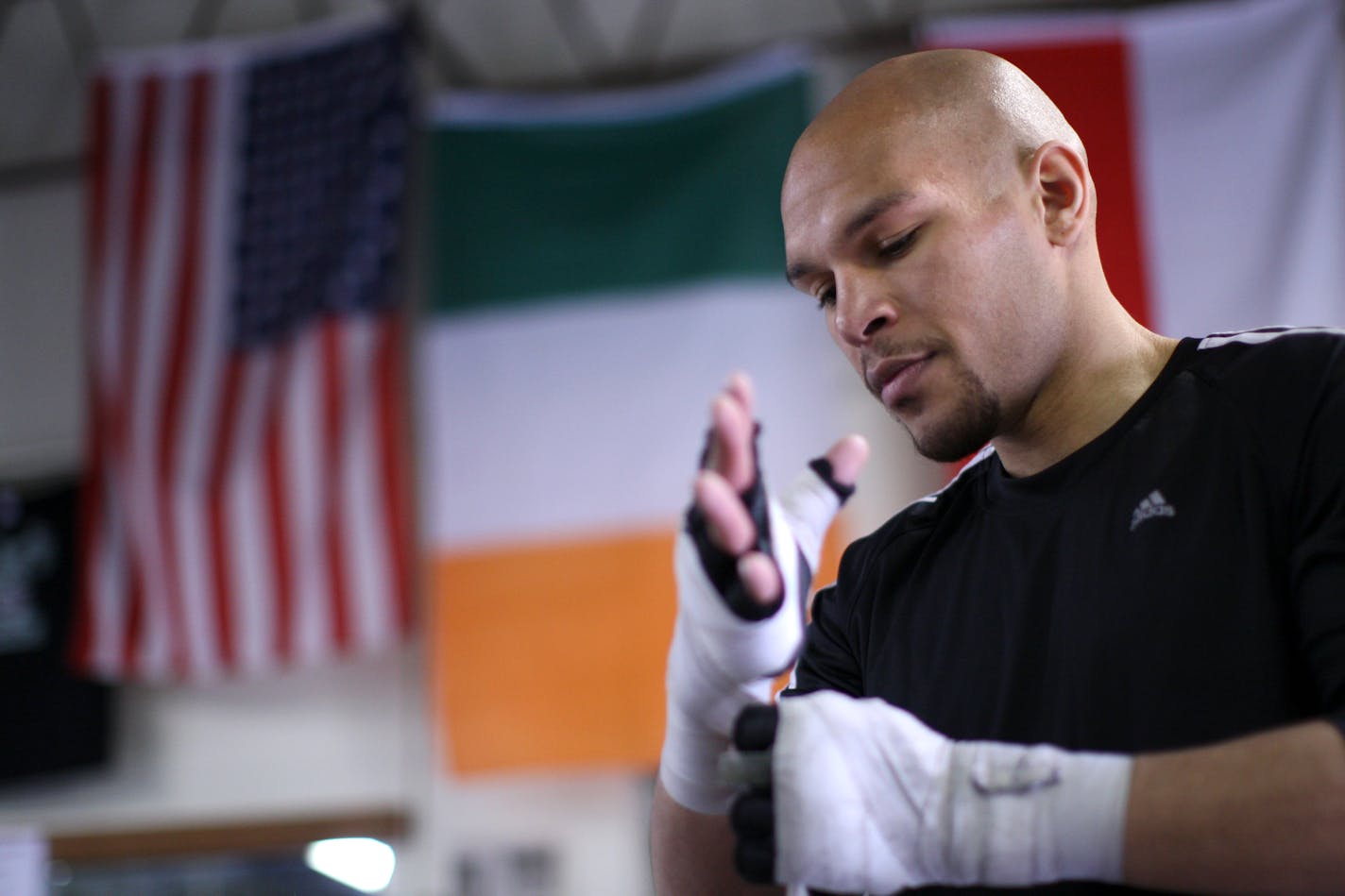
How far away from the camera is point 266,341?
4176mm

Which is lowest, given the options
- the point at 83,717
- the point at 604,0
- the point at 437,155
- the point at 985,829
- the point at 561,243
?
the point at 83,717

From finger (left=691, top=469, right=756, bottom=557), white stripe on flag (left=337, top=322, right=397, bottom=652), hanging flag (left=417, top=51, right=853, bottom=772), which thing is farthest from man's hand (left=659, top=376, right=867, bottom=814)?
white stripe on flag (left=337, top=322, right=397, bottom=652)

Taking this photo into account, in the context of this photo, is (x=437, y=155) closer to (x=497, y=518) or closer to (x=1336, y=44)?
(x=497, y=518)

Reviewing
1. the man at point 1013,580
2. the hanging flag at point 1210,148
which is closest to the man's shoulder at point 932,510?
the man at point 1013,580

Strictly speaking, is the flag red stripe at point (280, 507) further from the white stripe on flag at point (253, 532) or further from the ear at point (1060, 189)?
the ear at point (1060, 189)

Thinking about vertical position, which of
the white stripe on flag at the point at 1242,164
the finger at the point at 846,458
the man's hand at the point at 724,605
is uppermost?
the white stripe on flag at the point at 1242,164

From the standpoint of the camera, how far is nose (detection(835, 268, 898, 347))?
119 centimetres

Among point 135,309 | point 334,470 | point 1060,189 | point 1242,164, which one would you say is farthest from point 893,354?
point 135,309

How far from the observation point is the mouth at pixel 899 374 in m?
1.20

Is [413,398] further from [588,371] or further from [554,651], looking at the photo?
[554,651]

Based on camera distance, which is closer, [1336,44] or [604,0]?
[1336,44]

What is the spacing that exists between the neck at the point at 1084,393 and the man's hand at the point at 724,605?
234 mm

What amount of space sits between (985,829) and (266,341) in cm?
361

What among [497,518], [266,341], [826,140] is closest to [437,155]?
[266,341]
